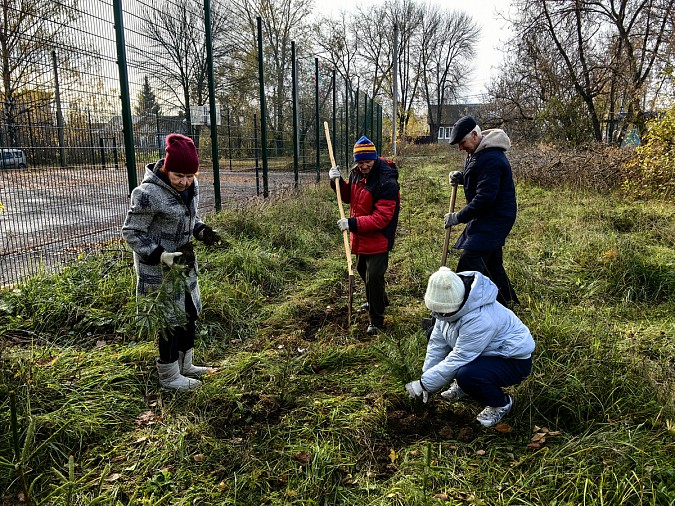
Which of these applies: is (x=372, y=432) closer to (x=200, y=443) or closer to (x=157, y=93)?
(x=200, y=443)

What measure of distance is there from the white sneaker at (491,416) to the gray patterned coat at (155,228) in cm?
194

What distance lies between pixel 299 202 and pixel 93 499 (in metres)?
6.65

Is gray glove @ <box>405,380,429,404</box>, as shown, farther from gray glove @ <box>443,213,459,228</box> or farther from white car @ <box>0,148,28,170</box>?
white car @ <box>0,148,28,170</box>

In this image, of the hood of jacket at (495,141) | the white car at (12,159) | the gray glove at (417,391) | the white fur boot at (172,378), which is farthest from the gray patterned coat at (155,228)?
the hood of jacket at (495,141)

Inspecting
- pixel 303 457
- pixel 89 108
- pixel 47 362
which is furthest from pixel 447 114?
pixel 303 457

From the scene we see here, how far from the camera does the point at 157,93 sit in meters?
5.97

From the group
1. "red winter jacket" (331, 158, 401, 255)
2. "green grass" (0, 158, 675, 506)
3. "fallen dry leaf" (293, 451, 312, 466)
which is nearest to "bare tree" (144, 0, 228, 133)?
"green grass" (0, 158, 675, 506)

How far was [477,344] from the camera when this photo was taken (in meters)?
2.62

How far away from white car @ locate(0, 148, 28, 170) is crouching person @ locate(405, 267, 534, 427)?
12.9 ft

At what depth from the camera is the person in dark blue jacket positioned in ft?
13.0

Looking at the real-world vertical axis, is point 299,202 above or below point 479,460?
above

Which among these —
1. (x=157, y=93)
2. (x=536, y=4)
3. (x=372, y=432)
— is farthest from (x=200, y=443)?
(x=536, y=4)

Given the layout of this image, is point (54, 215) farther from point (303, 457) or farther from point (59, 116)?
point (303, 457)

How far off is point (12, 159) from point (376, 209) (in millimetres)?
3336
